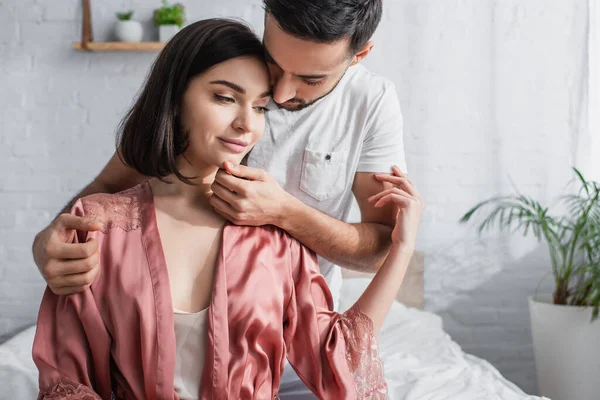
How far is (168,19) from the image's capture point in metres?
3.38

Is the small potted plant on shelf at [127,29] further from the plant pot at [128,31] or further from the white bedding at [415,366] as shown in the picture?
the white bedding at [415,366]

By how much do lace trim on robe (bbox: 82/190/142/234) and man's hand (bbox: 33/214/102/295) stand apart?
7cm

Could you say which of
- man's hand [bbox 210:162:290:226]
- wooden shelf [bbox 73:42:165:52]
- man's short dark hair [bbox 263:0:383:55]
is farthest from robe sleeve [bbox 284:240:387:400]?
wooden shelf [bbox 73:42:165:52]

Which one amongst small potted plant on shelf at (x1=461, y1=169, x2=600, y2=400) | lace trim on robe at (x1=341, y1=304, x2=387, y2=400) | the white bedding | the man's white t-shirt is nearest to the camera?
lace trim on robe at (x1=341, y1=304, x2=387, y2=400)

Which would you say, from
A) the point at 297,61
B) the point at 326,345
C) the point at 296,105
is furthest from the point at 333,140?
the point at 326,345

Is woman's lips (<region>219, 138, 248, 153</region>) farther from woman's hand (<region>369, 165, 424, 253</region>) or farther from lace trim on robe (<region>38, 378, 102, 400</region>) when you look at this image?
lace trim on robe (<region>38, 378, 102, 400</region>)

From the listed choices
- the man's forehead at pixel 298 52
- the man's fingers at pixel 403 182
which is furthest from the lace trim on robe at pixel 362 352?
the man's forehead at pixel 298 52

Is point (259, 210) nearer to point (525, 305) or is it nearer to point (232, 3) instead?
point (232, 3)

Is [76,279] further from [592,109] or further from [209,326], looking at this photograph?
[592,109]

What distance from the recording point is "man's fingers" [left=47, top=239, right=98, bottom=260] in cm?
119

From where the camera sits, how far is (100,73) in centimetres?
352

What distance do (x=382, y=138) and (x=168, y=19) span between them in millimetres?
2037

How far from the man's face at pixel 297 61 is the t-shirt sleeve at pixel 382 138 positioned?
314 millimetres

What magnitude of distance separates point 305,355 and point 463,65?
256 cm
